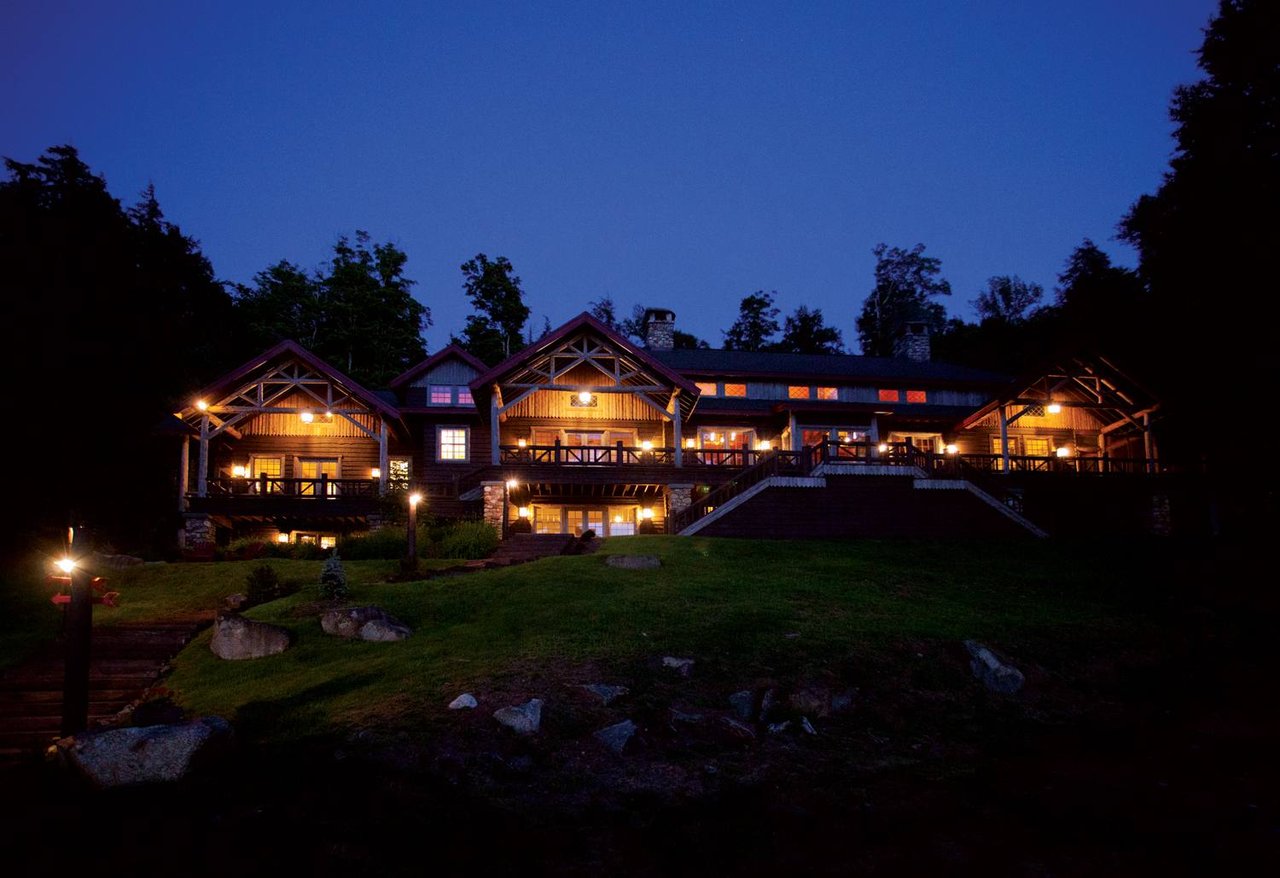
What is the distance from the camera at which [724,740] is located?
8.91m

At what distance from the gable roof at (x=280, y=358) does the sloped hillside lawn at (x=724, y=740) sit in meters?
12.8

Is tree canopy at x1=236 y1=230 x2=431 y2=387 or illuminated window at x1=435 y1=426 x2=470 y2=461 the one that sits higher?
tree canopy at x1=236 y1=230 x2=431 y2=387

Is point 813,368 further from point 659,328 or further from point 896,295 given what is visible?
point 896,295

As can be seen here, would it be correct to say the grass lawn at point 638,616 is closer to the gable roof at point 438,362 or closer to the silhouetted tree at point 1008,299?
the gable roof at point 438,362

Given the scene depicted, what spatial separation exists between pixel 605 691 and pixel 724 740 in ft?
5.62

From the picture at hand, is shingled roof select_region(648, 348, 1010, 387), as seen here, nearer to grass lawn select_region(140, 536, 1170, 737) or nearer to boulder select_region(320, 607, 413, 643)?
grass lawn select_region(140, 536, 1170, 737)

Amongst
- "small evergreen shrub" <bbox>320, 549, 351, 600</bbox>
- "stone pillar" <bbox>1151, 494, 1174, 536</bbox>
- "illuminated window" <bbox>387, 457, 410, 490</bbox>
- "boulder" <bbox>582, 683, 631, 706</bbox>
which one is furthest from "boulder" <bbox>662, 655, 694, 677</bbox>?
"stone pillar" <bbox>1151, 494, 1174, 536</bbox>

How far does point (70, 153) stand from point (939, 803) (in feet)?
157

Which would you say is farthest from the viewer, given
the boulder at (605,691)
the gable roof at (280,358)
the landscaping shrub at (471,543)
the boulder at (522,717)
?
the gable roof at (280,358)

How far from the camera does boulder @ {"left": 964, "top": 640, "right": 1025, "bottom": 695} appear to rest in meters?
10.9

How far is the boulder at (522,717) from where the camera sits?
8.69m

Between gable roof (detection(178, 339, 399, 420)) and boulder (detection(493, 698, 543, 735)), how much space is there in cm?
2076

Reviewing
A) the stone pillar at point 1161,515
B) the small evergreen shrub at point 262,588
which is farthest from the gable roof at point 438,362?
the stone pillar at point 1161,515

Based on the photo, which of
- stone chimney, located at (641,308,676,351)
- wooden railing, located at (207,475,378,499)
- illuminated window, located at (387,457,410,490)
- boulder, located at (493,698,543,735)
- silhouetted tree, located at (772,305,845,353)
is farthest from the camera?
silhouetted tree, located at (772,305,845,353)
